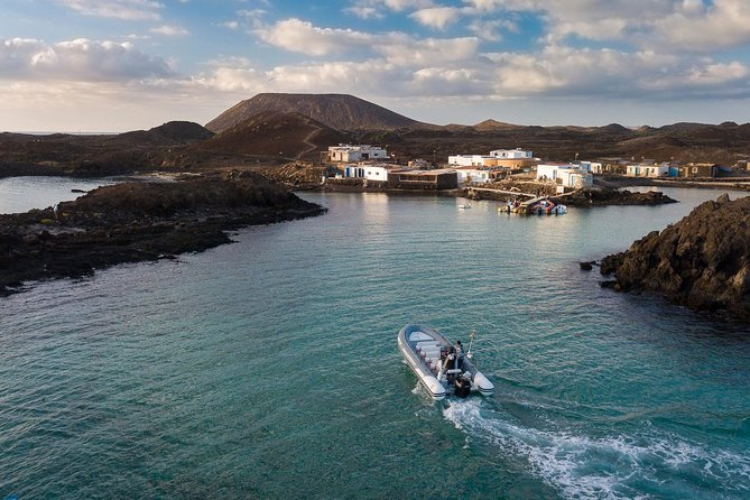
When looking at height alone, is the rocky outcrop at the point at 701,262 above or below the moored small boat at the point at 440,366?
above

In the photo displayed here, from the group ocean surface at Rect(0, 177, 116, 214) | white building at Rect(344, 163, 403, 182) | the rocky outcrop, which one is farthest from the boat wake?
white building at Rect(344, 163, 403, 182)

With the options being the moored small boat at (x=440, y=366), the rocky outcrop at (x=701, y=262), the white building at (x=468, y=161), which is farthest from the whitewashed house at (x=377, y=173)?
the moored small boat at (x=440, y=366)

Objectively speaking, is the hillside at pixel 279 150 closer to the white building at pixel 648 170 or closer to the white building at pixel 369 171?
the white building at pixel 648 170

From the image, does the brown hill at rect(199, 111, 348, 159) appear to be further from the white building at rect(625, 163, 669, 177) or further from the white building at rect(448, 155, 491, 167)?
the white building at rect(625, 163, 669, 177)

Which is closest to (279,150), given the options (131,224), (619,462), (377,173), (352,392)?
(377,173)

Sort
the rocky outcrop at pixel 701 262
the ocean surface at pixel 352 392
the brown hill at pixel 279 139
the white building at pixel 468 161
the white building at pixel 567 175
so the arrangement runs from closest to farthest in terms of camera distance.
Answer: the ocean surface at pixel 352 392 → the rocky outcrop at pixel 701 262 → the white building at pixel 567 175 → the white building at pixel 468 161 → the brown hill at pixel 279 139

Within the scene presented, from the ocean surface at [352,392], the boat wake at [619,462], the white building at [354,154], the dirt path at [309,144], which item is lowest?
the boat wake at [619,462]

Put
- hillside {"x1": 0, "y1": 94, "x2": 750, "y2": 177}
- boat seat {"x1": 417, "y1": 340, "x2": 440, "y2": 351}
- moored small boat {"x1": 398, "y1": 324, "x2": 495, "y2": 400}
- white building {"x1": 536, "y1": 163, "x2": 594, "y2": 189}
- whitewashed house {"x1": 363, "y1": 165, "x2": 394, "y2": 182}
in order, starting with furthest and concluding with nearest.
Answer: hillside {"x1": 0, "y1": 94, "x2": 750, "y2": 177} → whitewashed house {"x1": 363, "y1": 165, "x2": 394, "y2": 182} → white building {"x1": 536, "y1": 163, "x2": 594, "y2": 189} → boat seat {"x1": 417, "y1": 340, "x2": 440, "y2": 351} → moored small boat {"x1": 398, "y1": 324, "x2": 495, "y2": 400}

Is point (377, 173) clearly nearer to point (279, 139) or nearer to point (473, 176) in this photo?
point (473, 176)
